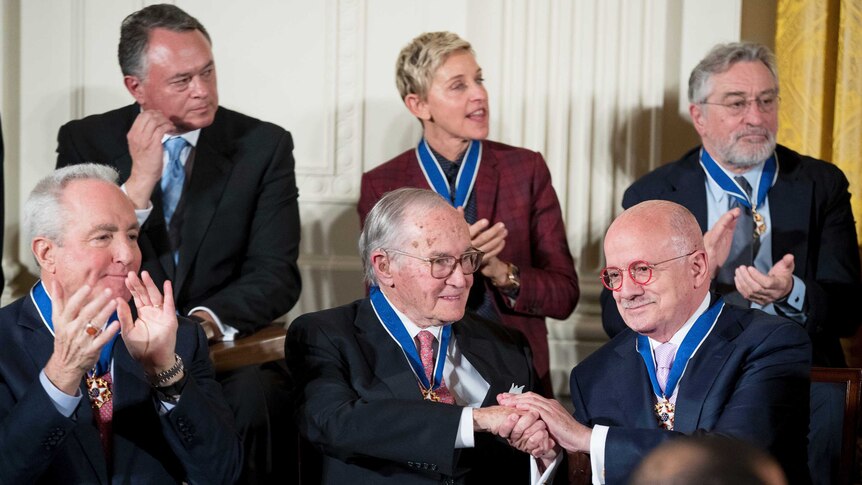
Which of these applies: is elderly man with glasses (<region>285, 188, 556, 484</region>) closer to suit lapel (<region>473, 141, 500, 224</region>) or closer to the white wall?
suit lapel (<region>473, 141, 500, 224</region>)

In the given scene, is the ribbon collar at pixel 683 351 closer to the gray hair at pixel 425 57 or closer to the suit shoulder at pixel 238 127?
the gray hair at pixel 425 57

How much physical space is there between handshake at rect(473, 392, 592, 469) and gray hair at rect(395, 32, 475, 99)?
1.69 metres

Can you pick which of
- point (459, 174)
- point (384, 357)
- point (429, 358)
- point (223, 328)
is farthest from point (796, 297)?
point (223, 328)

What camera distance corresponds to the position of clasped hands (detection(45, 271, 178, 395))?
108 inches

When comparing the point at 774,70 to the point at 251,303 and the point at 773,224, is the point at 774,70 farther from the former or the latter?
the point at 251,303

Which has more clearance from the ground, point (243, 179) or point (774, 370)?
point (243, 179)

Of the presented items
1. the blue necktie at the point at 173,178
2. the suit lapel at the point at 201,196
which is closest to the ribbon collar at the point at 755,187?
the suit lapel at the point at 201,196

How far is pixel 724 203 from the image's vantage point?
4.24 meters

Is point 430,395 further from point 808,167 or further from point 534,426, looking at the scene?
point 808,167

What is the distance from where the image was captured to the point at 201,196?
13.8ft

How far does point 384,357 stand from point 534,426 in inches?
18.4

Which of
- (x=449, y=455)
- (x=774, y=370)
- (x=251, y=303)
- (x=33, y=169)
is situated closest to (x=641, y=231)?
(x=774, y=370)

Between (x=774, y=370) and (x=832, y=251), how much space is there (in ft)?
4.34

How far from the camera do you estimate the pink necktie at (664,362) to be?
3129mm
